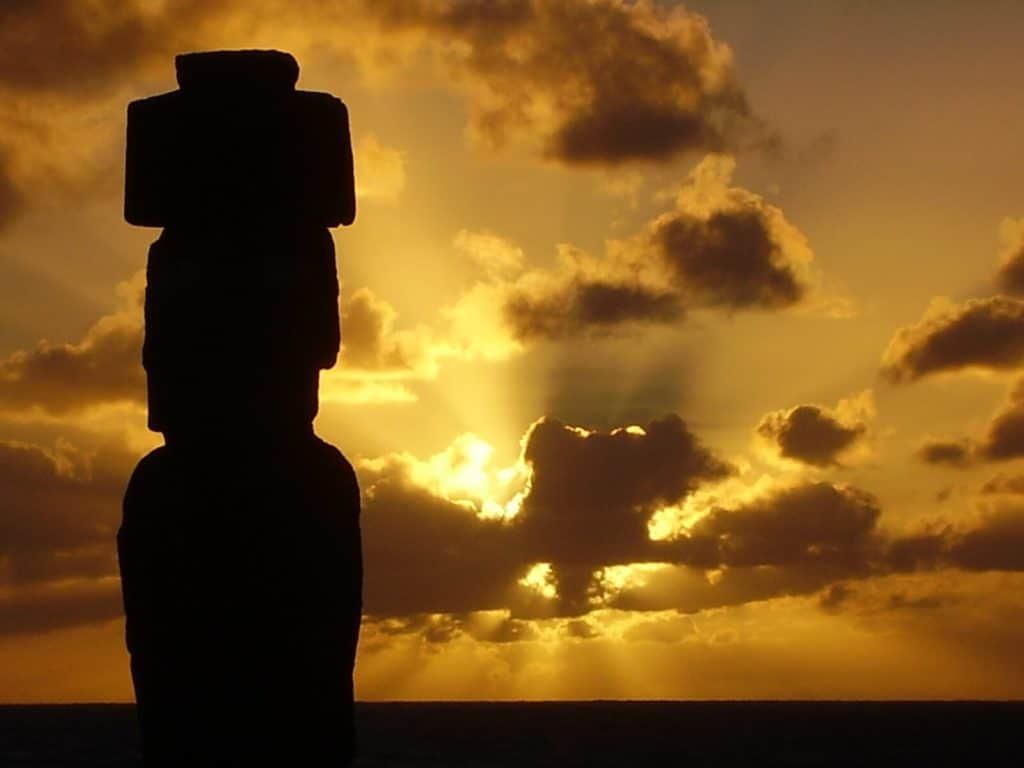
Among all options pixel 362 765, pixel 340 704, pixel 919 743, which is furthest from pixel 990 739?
pixel 340 704

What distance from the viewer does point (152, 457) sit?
1398 centimetres

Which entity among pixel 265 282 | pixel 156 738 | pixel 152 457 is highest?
pixel 265 282

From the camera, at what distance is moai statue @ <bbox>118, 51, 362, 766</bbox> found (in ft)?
44.7

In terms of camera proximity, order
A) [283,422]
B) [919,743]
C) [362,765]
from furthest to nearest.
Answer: [919,743] → [362,765] → [283,422]

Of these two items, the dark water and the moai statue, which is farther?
the dark water

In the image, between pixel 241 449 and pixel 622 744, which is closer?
pixel 241 449

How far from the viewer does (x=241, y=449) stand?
13.7 metres

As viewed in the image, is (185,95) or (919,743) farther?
(919,743)

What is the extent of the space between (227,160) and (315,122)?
0.74 meters

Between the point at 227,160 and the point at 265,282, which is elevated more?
the point at 227,160

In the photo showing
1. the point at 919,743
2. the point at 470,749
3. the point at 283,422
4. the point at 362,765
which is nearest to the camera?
the point at 283,422

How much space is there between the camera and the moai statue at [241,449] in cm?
1363

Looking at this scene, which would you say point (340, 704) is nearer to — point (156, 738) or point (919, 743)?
point (156, 738)

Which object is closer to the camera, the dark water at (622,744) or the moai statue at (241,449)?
the moai statue at (241,449)
